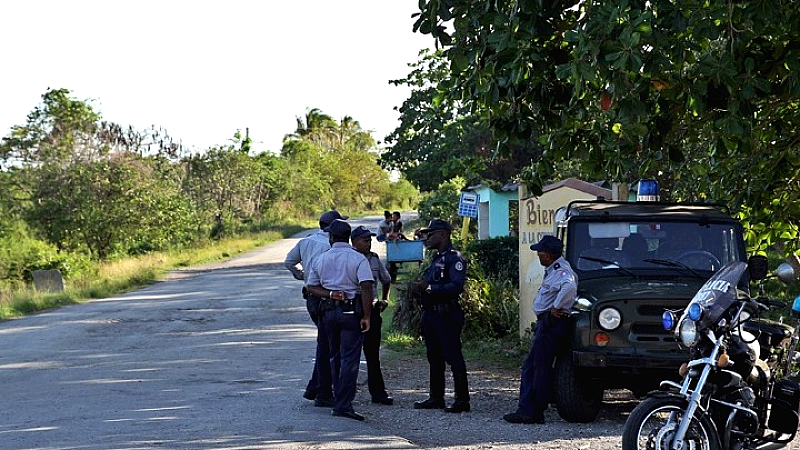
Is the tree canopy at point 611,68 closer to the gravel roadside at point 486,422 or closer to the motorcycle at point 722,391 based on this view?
the motorcycle at point 722,391

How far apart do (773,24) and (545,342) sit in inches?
130

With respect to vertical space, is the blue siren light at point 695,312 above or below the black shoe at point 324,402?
above

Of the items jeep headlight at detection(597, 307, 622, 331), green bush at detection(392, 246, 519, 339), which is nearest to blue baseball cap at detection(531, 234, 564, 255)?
jeep headlight at detection(597, 307, 622, 331)

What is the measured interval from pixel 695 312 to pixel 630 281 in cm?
331

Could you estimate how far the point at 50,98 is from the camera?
53.7 meters

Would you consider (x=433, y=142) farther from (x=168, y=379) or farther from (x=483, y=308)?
(x=168, y=379)

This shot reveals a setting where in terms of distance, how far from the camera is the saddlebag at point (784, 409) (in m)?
7.76

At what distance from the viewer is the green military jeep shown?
10.0 meters

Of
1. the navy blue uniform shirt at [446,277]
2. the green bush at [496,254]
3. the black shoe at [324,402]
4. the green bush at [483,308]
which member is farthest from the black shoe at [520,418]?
the green bush at [496,254]

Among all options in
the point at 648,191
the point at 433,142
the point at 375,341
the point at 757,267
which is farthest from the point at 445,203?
the point at 757,267

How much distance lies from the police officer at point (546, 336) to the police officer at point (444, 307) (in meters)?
0.73

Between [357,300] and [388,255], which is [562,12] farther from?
[388,255]

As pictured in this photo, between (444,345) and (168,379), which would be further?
(168,379)

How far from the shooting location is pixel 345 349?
10.6 m
